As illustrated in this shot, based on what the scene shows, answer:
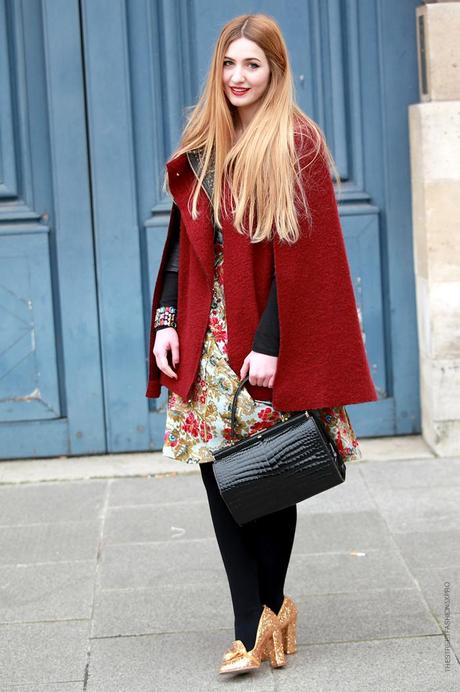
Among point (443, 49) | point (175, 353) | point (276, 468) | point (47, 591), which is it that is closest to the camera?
point (276, 468)

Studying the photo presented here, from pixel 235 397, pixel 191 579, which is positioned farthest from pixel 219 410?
pixel 191 579

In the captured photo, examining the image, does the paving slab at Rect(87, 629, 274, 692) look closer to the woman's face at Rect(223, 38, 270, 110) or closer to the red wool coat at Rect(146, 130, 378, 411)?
the red wool coat at Rect(146, 130, 378, 411)

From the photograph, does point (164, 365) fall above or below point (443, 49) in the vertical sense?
below

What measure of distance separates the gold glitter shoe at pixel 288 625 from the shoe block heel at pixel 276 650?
3 centimetres

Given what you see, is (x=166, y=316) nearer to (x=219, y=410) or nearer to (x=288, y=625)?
(x=219, y=410)

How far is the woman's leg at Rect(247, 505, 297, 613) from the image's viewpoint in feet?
11.5

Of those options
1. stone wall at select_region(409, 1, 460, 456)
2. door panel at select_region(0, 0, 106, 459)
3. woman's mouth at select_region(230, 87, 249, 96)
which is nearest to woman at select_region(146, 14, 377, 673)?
woman's mouth at select_region(230, 87, 249, 96)

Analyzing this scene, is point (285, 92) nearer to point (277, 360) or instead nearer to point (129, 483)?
point (277, 360)

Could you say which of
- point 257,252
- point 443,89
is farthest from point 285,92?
point 443,89

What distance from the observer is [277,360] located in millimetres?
3299

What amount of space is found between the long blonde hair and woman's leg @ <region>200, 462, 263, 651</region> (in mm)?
725

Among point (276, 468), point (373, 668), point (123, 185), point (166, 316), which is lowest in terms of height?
point (373, 668)

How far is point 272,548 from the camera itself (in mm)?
3512

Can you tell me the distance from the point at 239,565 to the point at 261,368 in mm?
590
